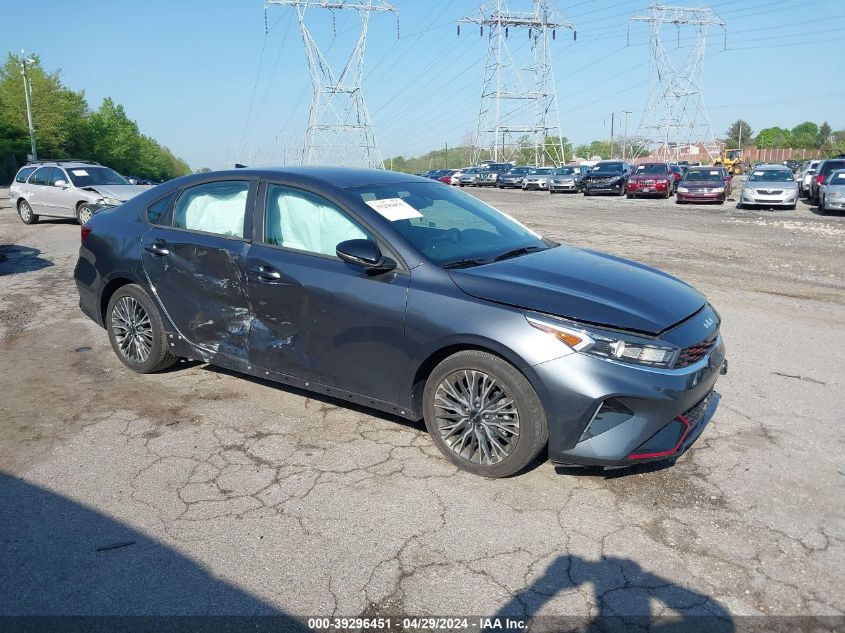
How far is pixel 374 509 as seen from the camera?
355 centimetres

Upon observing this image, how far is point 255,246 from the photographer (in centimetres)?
461

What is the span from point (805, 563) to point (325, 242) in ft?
10.1

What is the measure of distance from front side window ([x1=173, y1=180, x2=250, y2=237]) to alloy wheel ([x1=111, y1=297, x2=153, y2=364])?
80 cm

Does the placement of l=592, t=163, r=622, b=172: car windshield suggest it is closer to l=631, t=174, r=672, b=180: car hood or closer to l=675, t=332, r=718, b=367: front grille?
l=631, t=174, r=672, b=180: car hood

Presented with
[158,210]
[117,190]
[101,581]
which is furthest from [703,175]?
[101,581]

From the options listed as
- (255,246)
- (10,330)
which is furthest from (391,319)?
(10,330)

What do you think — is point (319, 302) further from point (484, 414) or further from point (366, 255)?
Answer: point (484, 414)

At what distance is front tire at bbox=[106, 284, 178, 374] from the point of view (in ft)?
17.4

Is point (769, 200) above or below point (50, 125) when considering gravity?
below

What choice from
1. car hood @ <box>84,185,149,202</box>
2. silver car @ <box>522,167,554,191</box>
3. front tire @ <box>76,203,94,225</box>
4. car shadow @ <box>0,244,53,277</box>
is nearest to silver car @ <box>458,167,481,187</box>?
silver car @ <box>522,167,554,191</box>

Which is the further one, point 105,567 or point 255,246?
point 255,246

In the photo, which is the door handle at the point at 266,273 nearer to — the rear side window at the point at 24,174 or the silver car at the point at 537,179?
the rear side window at the point at 24,174

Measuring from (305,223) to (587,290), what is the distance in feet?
6.14

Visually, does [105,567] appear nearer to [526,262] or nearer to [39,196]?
[526,262]
